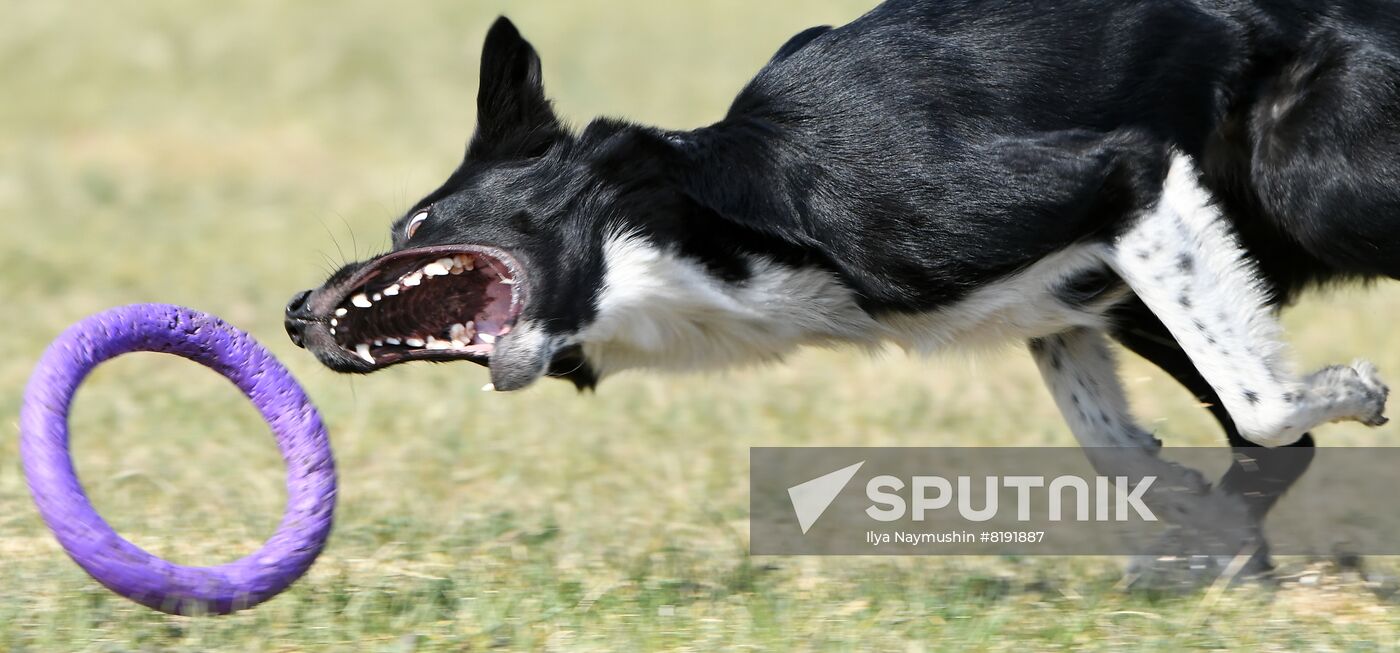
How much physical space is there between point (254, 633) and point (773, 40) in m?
11.6

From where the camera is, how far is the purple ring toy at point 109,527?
3.37m

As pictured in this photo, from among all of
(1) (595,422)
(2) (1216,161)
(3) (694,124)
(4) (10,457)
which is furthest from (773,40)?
(2) (1216,161)

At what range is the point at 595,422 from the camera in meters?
6.30

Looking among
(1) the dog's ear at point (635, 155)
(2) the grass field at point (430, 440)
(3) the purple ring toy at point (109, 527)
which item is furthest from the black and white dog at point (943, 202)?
(2) the grass field at point (430, 440)

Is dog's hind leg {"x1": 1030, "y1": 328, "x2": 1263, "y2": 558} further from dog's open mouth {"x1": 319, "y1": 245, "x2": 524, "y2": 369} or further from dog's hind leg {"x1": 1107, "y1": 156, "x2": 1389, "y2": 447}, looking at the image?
dog's open mouth {"x1": 319, "y1": 245, "x2": 524, "y2": 369}

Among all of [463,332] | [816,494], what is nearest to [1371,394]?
[816,494]

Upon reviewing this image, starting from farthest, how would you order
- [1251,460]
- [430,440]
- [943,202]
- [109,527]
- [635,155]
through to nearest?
[430,440] < [1251,460] < [635,155] < [943,202] < [109,527]

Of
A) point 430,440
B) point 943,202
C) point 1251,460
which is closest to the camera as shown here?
point 943,202

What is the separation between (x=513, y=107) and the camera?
3.92m

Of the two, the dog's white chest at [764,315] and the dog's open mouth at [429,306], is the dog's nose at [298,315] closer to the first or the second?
the dog's open mouth at [429,306]

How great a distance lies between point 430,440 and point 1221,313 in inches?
118

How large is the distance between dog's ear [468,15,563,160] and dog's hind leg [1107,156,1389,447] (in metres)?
1.32

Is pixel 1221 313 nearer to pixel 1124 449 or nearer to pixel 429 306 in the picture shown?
pixel 1124 449

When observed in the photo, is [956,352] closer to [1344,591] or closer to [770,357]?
[770,357]
